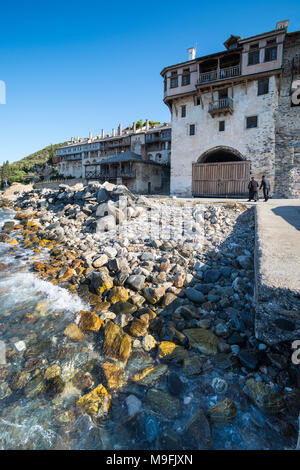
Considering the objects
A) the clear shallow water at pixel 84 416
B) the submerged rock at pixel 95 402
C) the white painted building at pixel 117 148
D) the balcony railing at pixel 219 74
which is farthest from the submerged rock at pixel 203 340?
the white painted building at pixel 117 148

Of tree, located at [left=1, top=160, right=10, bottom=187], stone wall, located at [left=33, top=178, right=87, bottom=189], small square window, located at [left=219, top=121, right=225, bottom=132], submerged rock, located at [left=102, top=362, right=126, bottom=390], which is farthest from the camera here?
tree, located at [left=1, top=160, right=10, bottom=187]

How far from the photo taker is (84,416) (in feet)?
8.52

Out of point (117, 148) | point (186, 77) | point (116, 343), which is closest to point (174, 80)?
point (186, 77)

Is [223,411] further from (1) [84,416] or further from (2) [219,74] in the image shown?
(2) [219,74]

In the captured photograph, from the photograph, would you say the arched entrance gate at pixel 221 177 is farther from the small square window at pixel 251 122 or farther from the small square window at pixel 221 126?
the small square window at pixel 251 122

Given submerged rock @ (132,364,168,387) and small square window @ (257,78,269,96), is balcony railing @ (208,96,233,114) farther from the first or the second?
submerged rock @ (132,364,168,387)

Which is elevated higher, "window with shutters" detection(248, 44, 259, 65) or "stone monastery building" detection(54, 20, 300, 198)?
"window with shutters" detection(248, 44, 259, 65)

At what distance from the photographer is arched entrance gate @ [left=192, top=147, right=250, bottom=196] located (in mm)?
17969

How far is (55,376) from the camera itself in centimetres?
304

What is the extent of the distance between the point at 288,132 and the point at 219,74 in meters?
7.32

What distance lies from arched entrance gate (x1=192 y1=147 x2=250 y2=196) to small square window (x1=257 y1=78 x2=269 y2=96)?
453 centimetres

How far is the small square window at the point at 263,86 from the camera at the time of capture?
1777 cm

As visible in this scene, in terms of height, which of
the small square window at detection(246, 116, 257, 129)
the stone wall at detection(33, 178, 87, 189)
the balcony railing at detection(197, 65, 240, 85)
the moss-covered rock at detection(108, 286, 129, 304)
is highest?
the balcony railing at detection(197, 65, 240, 85)

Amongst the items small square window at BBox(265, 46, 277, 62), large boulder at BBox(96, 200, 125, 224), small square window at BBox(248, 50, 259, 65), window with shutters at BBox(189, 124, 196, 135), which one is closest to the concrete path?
large boulder at BBox(96, 200, 125, 224)
